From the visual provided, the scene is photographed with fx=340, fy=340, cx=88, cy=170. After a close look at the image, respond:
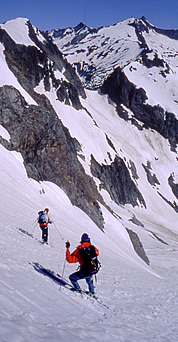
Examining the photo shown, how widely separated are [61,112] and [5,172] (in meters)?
46.8

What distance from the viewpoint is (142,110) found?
112m

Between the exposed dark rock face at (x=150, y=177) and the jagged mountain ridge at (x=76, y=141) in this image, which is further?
the exposed dark rock face at (x=150, y=177)

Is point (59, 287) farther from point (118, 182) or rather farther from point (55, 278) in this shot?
point (118, 182)

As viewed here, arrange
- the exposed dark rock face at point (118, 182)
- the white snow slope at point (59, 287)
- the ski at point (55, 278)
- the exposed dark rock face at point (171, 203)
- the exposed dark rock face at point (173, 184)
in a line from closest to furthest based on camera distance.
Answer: the white snow slope at point (59, 287) → the ski at point (55, 278) → the exposed dark rock face at point (118, 182) → the exposed dark rock face at point (171, 203) → the exposed dark rock face at point (173, 184)

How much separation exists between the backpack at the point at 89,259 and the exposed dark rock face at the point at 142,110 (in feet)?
336

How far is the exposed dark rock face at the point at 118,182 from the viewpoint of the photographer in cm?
6762

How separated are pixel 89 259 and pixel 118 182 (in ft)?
217

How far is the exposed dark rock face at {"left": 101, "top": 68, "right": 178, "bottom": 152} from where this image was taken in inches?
4355

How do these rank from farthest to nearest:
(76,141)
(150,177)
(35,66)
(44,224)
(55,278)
A: (150,177) → (35,66) → (76,141) → (44,224) → (55,278)

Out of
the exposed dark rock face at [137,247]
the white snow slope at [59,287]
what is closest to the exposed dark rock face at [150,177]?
the white snow slope at [59,287]

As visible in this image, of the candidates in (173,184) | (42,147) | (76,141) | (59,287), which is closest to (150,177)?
(173,184)

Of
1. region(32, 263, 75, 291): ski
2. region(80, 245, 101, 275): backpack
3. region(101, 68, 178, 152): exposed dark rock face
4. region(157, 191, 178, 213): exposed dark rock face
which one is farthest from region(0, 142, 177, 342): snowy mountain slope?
region(101, 68, 178, 152): exposed dark rock face

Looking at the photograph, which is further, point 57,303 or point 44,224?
point 44,224

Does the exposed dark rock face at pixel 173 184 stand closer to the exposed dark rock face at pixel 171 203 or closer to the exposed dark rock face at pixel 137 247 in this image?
the exposed dark rock face at pixel 171 203
